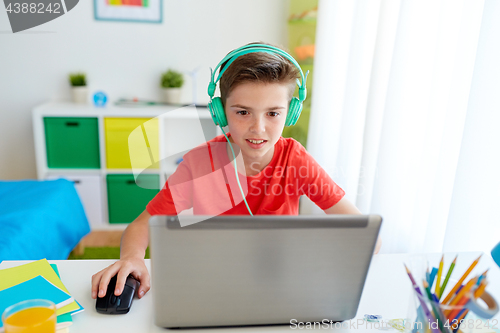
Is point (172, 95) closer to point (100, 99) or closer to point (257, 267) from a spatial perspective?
point (100, 99)

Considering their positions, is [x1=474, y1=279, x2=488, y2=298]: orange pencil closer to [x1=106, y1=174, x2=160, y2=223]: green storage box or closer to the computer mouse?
the computer mouse

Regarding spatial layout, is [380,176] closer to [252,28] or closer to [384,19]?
[384,19]

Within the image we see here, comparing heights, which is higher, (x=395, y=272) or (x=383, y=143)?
(x=383, y=143)

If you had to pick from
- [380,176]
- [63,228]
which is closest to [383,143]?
[380,176]

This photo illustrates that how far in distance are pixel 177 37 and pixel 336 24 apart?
1.12 meters

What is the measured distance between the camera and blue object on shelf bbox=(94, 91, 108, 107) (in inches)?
97.9

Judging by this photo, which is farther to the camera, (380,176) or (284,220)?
(380,176)

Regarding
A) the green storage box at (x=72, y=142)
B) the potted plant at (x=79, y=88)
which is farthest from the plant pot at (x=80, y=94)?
the green storage box at (x=72, y=142)

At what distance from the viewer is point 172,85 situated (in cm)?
262

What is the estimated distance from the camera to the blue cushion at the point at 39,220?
1382 millimetres

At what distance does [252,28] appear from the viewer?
2676 millimetres

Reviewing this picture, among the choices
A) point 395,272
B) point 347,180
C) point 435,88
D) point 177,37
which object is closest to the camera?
point 395,272

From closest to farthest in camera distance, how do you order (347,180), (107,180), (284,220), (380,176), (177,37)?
1. (284,220)
2. (380,176)
3. (347,180)
4. (107,180)
5. (177,37)

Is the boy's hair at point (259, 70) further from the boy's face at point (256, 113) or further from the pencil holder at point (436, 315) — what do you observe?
the pencil holder at point (436, 315)
